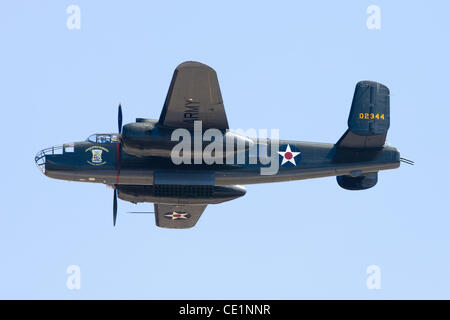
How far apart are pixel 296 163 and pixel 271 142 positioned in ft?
3.60

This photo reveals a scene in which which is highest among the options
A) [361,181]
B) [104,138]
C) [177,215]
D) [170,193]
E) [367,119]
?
[367,119]

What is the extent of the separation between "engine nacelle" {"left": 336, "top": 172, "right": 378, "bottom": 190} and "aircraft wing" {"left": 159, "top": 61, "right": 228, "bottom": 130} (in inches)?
203

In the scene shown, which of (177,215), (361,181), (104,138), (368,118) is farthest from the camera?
(177,215)

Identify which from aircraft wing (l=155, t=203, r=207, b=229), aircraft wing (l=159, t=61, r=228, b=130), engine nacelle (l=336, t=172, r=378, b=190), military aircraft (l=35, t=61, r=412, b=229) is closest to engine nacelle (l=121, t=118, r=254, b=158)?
military aircraft (l=35, t=61, r=412, b=229)

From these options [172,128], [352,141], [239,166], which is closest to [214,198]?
[239,166]

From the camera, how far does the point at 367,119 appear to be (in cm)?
2741

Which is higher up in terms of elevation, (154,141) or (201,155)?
(154,141)

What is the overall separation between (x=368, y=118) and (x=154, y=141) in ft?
24.3

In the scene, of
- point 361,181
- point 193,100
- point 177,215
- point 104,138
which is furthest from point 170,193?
point 361,181

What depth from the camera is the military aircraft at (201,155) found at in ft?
82.6

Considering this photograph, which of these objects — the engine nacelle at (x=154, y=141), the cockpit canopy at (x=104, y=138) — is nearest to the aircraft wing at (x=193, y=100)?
the engine nacelle at (x=154, y=141)

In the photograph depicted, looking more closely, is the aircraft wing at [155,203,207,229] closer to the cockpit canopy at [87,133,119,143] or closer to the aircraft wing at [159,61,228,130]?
the cockpit canopy at [87,133,119,143]

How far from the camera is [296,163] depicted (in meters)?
27.2

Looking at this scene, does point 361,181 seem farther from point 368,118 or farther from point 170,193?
point 170,193
